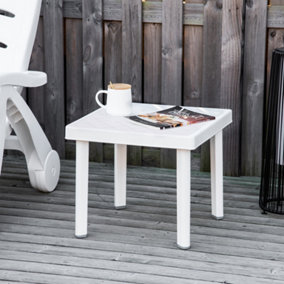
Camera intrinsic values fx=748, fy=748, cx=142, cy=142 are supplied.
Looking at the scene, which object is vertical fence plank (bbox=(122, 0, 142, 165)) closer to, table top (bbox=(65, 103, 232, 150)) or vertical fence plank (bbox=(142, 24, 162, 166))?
vertical fence plank (bbox=(142, 24, 162, 166))

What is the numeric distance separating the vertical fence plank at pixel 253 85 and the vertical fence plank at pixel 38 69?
1.13m

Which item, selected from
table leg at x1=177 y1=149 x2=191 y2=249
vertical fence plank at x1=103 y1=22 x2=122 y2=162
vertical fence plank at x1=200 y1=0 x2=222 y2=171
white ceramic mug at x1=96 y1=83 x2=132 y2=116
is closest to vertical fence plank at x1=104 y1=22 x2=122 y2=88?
vertical fence plank at x1=103 y1=22 x2=122 y2=162

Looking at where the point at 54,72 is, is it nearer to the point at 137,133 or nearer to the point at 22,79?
the point at 22,79

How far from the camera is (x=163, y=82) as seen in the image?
13.0 ft

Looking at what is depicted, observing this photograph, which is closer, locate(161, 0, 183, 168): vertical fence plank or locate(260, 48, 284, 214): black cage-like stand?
locate(260, 48, 284, 214): black cage-like stand

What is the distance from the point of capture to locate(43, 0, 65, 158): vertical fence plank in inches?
159

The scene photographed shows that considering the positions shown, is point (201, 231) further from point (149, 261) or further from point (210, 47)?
point (210, 47)

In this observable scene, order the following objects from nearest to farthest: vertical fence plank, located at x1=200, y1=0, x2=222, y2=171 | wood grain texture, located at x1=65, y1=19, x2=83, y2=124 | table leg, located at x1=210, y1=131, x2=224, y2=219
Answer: table leg, located at x1=210, y1=131, x2=224, y2=219, vertical fence plank, located at x1=200, y1=0, x2=222, y2=171, wood grain texture, located at x1=65, y1=19, x2=83, y2=124

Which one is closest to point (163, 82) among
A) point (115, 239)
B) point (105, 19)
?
point (105, 19)

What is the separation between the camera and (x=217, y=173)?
3.25m

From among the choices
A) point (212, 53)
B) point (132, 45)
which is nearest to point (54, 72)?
point (132, 45)

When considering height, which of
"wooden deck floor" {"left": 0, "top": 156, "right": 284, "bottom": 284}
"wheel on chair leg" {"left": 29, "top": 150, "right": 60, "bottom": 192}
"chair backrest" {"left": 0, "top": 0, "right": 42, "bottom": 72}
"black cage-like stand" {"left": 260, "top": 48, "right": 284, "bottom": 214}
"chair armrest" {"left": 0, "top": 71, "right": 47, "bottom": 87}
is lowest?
"wooden deck floor" {"left": 0, "top": 156, "right": 284, "bottom": 284}

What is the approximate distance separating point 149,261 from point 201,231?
395mm

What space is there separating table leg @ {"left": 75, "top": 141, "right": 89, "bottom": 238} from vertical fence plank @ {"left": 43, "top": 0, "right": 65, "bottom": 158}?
1146 mm
